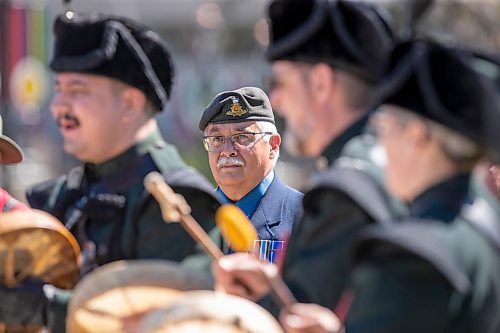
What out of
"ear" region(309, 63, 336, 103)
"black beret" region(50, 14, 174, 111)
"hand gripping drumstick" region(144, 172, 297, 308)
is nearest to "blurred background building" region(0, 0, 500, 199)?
"black beret" region(50, 14, 174, 111)

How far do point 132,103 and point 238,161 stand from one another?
1.53m

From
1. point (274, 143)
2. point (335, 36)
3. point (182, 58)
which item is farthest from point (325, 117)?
point (182, 58)

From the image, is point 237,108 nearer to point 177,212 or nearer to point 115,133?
point 115,133

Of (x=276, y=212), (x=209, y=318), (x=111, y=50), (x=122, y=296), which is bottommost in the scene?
(x=276, y=212)

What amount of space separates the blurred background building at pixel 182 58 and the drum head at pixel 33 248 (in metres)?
16.3

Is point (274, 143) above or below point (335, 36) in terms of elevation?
below

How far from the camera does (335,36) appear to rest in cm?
445

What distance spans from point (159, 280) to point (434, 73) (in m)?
1.12

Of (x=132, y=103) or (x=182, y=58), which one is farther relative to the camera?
(x=182, y=58)

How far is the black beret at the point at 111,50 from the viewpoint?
5.25 meters

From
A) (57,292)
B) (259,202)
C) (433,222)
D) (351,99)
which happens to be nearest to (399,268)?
(433,222)

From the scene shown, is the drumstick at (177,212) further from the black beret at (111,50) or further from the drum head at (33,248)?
the black beret at (111,50)

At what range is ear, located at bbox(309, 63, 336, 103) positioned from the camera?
4.39m

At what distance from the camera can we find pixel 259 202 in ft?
22.3
